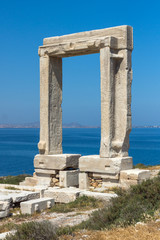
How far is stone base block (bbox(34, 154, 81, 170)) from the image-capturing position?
12125 millimetres

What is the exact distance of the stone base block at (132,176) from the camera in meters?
10.5

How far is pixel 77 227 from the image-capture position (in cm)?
686

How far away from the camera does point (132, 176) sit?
1059 cm

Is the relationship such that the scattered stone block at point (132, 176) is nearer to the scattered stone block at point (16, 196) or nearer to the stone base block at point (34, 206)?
the stone base block at point (34, 206)

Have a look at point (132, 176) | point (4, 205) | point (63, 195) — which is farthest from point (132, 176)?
point (4, 205)

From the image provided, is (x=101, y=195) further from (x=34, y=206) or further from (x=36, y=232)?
(x=36, y=232)

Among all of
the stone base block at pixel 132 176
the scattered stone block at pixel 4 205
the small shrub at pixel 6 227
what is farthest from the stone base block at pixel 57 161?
Result: the small shrub at pixel 6 227

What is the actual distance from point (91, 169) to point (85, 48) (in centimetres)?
388

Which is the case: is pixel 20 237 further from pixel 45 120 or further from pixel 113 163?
pixel 45 120

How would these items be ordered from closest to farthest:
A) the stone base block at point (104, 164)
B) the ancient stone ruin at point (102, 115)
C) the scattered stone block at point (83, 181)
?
the stone base block at point (104, 164) < the ancient stone ruin at point (102, 115) < the scattered stone block at point (83, 181)

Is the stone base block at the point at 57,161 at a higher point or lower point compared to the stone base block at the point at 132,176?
higher

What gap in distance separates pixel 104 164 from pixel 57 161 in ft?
5.92

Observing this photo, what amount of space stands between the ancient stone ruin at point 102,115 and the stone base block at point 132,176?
270mm

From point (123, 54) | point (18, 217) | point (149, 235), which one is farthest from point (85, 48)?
point (149, 235)
